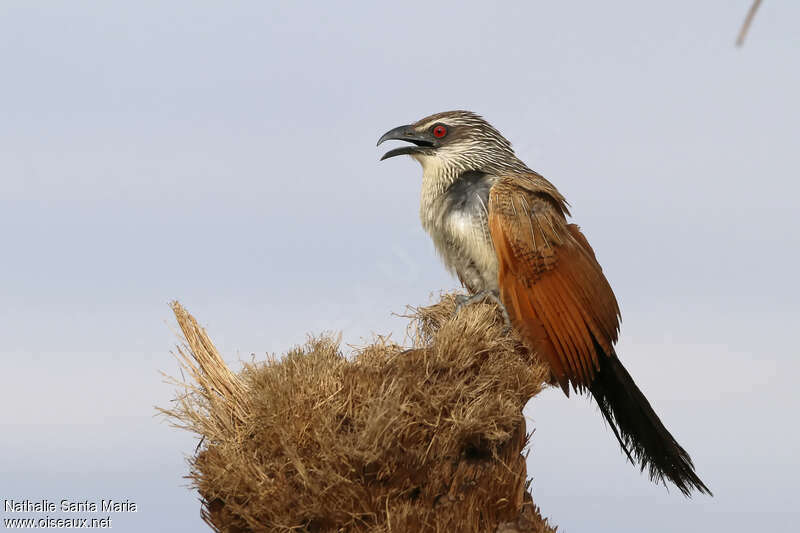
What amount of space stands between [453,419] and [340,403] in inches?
28.1

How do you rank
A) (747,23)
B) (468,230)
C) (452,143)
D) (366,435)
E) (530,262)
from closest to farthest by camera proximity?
(747,23) < (366,435) < (530,262) < (468,230) < (452,143)

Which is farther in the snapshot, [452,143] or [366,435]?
[452,143]

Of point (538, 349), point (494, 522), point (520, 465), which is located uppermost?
point (538, 349)

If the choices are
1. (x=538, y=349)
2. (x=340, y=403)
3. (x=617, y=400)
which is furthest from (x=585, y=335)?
(x=340, y=403)

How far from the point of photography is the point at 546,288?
19.5ft

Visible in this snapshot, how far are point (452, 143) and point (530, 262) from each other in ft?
4.46

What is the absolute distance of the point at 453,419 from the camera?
16.6 feet

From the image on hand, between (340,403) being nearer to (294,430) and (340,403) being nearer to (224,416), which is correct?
(294,430)

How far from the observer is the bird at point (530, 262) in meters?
5.95

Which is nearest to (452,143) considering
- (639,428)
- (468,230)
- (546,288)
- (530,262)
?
(468,230)

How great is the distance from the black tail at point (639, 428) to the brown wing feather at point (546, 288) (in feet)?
1.18

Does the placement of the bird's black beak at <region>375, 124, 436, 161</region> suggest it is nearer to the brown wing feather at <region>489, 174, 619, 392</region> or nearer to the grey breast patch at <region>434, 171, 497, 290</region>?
the grey breast patch at <region>434, 171, 497, 290</region>

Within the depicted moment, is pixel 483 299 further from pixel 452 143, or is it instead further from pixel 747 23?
pixel 747 23

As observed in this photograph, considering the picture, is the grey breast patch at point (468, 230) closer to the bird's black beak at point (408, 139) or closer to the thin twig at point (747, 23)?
the bird's black beak at point (408, 139)
